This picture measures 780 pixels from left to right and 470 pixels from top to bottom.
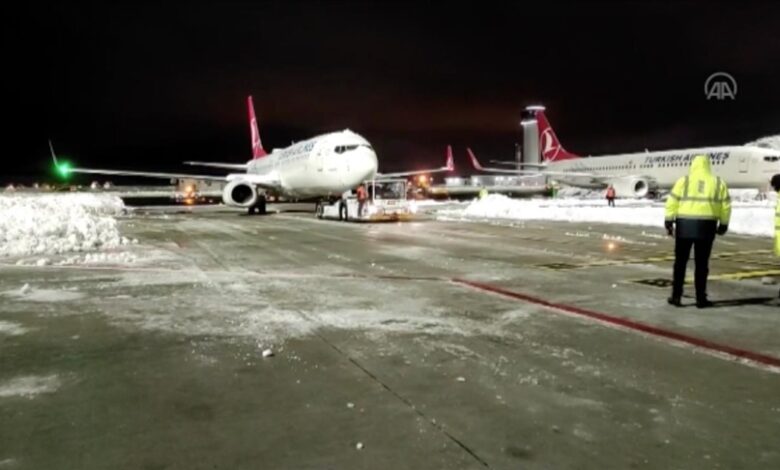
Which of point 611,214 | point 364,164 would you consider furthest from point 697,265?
point 364,164

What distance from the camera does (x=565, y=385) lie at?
4258 mm

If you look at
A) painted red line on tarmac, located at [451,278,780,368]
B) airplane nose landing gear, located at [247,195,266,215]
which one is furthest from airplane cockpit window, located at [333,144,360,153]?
painted red line on tarmac, located at [451,278,780,368]

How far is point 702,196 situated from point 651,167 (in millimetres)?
38519

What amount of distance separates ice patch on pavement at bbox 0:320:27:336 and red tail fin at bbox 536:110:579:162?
5483 cm

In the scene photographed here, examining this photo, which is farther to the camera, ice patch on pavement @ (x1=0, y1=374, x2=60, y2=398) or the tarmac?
ice patch on pavement @ (x1=0, y1=374, x2=60, y2=398)

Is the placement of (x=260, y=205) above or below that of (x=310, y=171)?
below

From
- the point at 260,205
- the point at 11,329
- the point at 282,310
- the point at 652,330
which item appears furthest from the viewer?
the point at 260,205

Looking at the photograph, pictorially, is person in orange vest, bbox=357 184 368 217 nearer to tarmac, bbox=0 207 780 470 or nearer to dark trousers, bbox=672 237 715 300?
tarmac, bbox=0 207 780 470

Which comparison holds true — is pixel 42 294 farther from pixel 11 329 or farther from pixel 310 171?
pixel 310 171

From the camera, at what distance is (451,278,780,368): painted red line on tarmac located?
16.1ft

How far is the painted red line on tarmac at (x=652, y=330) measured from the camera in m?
4.91

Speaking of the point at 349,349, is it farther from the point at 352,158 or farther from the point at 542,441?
the point at 352,158

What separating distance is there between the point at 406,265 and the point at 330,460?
8.07 metres

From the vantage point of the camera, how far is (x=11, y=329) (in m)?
6.12
